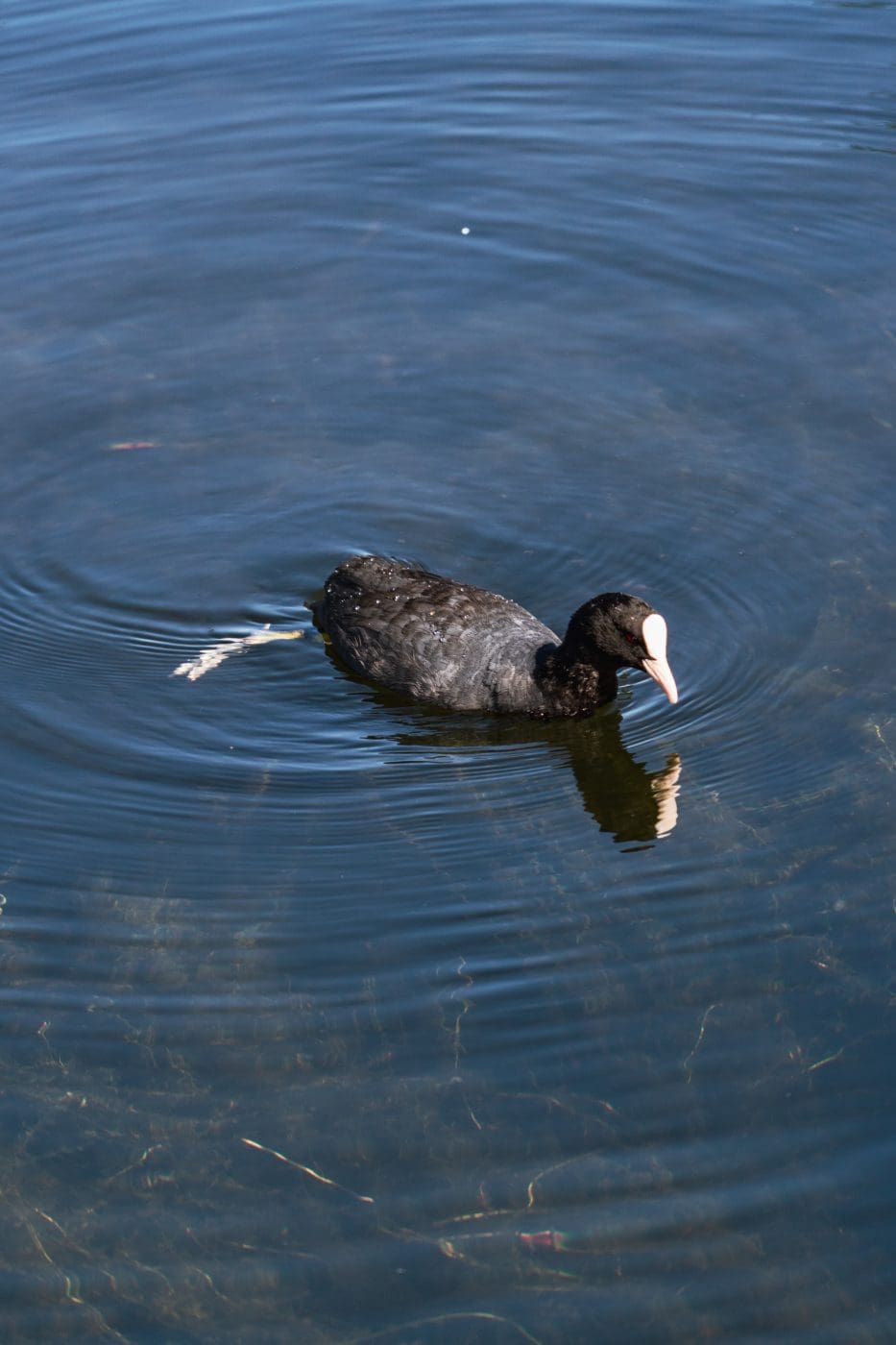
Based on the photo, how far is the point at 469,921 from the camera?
660 centimetres

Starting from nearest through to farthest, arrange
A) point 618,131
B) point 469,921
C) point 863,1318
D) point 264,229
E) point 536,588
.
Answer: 1. point 863,1318
2. point 469,921
3. point 536,588
4. point 264,229
5. point 618,131

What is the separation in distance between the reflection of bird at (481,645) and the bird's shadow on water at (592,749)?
7 centimetres

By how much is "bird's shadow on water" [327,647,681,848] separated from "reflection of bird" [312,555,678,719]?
69mm

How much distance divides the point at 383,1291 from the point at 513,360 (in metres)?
7.50

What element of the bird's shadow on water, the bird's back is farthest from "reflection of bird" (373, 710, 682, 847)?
the bird's back

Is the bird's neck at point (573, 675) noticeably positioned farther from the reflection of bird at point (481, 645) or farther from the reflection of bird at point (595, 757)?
the reflection of bird at point (595, 757)

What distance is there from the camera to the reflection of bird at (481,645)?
7895 millimetres

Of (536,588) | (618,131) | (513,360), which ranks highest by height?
(618,131)

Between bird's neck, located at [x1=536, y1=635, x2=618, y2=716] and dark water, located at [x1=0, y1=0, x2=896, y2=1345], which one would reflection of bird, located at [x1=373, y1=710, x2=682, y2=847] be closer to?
dark water, located at [x1=0, y1=0, x2=896, y2=1345]

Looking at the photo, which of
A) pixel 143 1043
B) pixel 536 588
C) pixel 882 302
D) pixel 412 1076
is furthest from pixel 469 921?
pixel 882 302

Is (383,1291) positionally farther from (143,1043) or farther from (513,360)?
(513,360)

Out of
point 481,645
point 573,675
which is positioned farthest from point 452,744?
point 573,675

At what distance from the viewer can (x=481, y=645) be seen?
822 cm

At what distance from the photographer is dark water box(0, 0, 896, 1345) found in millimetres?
5258
